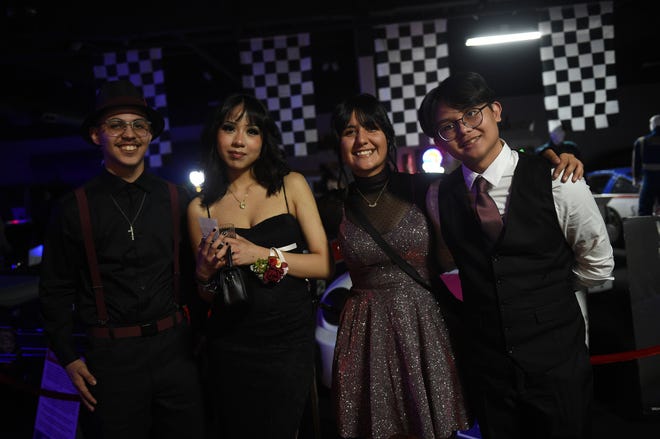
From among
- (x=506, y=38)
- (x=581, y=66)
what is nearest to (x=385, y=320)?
(x=581, y=66)

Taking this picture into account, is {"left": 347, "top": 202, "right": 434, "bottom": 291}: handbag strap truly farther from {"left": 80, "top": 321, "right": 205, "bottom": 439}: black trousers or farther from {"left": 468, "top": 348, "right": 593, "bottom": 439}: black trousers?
{"left": 80, "top": 321, "right": 205, "bottom": 439}: black trousers

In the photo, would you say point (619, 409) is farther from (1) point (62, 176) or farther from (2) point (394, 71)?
(1) point (62, 176)

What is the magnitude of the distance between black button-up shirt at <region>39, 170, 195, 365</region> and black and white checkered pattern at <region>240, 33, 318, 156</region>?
A: 451cm

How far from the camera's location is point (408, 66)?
20.7ft

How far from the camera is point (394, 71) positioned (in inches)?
250

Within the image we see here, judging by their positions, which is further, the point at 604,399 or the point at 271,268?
the point at 604,399

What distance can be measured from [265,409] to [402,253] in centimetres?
91

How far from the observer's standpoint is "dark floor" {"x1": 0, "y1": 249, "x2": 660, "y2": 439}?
9.28ft

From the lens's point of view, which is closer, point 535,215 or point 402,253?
point 535,215

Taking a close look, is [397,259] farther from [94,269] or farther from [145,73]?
[145,73]

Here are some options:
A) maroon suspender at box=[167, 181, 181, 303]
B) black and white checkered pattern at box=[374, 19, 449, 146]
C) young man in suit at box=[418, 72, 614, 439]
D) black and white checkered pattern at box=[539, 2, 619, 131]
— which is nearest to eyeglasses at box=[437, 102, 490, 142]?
young man in suit at box=[418, 72, 614, 439]

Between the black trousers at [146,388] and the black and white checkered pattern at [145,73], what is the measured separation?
5120mm

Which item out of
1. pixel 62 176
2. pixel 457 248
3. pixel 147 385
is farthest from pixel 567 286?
pixel 62 176

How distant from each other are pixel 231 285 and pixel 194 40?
6513 mm
